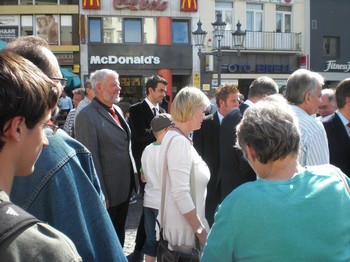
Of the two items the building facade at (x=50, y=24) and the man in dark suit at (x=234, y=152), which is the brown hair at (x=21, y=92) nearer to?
the man in dark suit at (x=234, y=152)

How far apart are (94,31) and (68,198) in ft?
70.9

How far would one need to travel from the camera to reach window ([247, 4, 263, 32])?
958 inches

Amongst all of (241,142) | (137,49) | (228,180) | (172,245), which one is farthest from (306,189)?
(137,49)

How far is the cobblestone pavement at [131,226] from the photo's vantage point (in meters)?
5.35

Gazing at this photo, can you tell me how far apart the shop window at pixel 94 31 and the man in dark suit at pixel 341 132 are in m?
19.4

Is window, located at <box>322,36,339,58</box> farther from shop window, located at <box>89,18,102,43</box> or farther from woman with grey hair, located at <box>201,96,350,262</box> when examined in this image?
woman with grey hair, located at <box>201,96,350,262</box>

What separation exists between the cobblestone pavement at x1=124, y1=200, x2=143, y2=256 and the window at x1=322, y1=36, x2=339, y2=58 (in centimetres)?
2101

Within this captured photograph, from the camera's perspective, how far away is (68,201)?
1598mm

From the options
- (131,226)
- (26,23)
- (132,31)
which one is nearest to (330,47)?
(132,31)

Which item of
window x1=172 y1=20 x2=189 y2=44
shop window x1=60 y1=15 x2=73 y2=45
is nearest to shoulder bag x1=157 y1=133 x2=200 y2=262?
shop window x1=60 y1=15 x2=73 y2=45

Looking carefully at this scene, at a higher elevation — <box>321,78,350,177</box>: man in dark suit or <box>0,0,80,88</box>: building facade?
<box>0,0,80,88</box>: building facade

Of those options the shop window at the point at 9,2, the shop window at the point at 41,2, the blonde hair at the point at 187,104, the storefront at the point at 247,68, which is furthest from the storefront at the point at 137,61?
the blonde hair at the point at 187,104

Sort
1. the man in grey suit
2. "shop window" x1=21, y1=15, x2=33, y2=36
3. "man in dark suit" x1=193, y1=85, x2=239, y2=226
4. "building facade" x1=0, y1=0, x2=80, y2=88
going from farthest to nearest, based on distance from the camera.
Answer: "shop window" x1=21, y1=15, x2=33, y2=36 < "building facade" x1=0, y1=0, x2=80, y2=88 < "man in dark suit" x1=193, y1=85, x2=239, y2=226 < the man in grey suit

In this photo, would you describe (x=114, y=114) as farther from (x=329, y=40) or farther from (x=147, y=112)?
(x=329, y=40)
